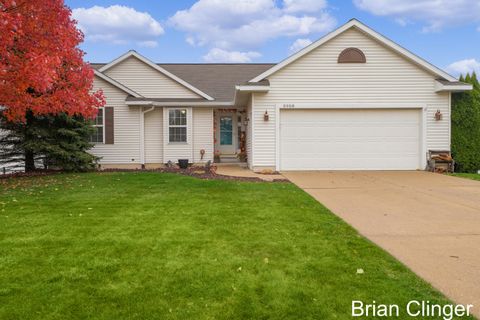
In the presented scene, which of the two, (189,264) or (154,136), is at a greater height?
(154,136)

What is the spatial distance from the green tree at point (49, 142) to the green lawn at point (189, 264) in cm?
637

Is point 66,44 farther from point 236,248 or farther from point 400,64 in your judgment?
point 400,64

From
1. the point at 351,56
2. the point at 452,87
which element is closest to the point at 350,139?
the point at 351,56

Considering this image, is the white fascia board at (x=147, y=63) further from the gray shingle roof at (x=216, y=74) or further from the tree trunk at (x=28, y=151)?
the tree trunk at (x=28, y=151)

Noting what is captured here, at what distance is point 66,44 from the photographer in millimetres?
9609

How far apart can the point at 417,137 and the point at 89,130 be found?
39.8 feet

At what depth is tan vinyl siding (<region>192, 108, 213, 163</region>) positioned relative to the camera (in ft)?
55.2

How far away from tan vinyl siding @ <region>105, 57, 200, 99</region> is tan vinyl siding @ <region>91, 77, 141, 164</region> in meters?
1.19

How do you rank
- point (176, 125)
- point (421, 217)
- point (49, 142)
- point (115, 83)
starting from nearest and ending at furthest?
point (421, 217) → point (49, 142) → point (115, 83) → point (176, 125)

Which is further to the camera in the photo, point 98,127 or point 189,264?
point 98,127

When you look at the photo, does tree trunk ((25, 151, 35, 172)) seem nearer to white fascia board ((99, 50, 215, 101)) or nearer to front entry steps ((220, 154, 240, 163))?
white fascia board ((99, 50, 215, 101))

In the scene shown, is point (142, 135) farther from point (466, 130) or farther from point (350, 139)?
point (466, 130)

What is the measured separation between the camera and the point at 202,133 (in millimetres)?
16844

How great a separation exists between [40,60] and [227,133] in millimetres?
11426
